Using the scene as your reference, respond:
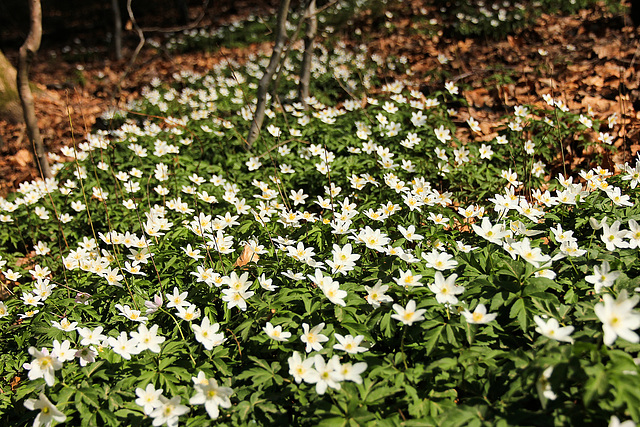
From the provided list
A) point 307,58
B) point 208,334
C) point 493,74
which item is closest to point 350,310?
point 208,334

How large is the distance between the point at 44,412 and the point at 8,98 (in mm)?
6177

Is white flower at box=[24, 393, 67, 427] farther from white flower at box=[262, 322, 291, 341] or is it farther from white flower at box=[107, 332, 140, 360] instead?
white flower at box=[262, 322, 291, 341]

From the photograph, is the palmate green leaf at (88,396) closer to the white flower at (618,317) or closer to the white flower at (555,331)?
the white flower at (555,331)

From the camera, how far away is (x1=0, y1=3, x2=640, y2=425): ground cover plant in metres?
1.73

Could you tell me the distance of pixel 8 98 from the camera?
624 centimetres

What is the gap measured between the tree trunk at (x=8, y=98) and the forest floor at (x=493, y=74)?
0.18 metres

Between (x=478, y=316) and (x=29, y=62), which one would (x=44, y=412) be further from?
(x=29, y=62)

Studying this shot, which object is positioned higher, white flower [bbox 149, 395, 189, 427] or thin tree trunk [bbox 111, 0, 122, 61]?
thin tree trunk [bbox 111, 0, 122, 61]

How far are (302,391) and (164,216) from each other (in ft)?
7.55

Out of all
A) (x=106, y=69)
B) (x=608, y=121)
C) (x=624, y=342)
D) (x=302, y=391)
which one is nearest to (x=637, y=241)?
(x=624, y=342)

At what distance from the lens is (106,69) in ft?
34.6

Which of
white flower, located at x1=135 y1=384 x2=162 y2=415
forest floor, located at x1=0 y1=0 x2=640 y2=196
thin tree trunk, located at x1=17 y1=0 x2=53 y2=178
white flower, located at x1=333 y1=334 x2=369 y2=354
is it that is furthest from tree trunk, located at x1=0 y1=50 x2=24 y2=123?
white flower, located at x1=333 y1=334 x2=369 y2=354

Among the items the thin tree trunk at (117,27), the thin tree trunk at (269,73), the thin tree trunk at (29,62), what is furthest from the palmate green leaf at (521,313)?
the thin tree trunk at (117,27)

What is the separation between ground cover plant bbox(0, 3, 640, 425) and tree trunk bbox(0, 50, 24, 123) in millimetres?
3254
